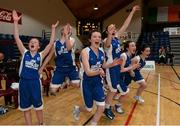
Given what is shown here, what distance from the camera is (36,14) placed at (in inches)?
766

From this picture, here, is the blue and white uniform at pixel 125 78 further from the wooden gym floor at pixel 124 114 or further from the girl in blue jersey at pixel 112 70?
the wooden gym floor at pixel 124 114

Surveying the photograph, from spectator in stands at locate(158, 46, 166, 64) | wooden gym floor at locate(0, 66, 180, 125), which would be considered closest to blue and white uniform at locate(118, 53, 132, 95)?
wooden gym floor at locate(0, 66, 180, 125)

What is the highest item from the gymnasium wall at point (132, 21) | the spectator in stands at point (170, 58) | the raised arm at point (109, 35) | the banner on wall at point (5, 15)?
the gymnasium wall at point (132, 21)

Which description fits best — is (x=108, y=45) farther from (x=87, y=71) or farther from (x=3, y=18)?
(x=3, y=18)

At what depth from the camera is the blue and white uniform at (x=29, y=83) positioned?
4621 millimetres

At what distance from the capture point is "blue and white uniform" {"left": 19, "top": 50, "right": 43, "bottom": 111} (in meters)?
4.62

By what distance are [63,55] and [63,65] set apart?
208mm

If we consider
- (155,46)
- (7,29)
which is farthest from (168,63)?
(7,29)

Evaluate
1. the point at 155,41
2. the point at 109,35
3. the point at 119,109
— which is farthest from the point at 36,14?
the point at 109,35

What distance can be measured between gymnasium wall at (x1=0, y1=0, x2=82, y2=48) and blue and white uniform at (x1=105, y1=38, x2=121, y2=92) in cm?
1082

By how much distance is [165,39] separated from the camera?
2661 centimetres

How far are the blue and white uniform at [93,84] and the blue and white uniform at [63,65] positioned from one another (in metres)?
1.24

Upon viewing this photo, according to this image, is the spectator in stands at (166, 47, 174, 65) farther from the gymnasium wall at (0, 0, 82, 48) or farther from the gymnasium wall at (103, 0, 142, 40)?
the gymnasium wall at (0, 0, 82, 48)

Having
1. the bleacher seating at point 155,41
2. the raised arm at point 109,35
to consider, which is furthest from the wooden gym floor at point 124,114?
the bleacher seating at point 155,41
